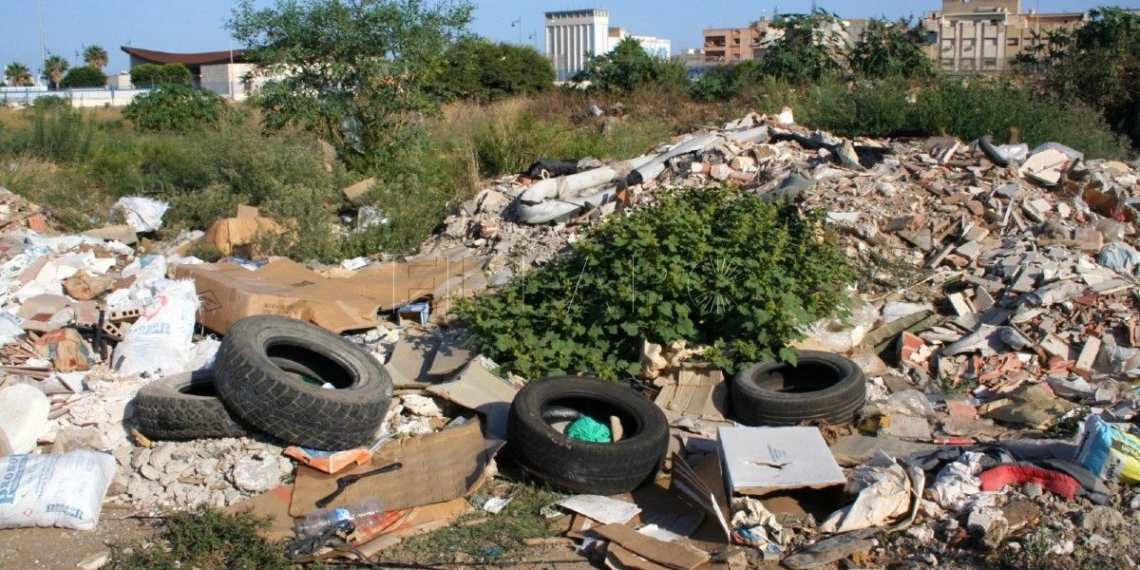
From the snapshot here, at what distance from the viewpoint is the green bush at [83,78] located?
188ft

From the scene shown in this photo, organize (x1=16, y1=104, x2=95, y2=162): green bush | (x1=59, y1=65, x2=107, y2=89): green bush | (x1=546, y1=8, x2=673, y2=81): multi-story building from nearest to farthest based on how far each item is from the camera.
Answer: (x1=16, y1=104, x2=95, y2=162): green bush
(x1=546, y1=8, x2=673, y2=81): multi-story building
(x1=59, y1=65, x2=107, y2=89): green bush

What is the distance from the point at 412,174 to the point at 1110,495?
791cm

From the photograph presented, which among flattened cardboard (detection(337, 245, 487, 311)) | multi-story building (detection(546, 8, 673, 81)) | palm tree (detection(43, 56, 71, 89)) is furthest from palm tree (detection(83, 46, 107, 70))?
flattened cardboard (detection(337, 245, 487, 311))

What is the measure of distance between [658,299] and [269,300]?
2555 millimetres


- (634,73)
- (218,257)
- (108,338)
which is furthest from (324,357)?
(634,73)

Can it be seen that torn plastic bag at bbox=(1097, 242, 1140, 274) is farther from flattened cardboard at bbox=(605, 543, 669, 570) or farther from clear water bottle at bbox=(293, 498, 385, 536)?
clear water bottle at bbox=(293, 498, 385, 536)

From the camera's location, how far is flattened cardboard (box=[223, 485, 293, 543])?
413 cm

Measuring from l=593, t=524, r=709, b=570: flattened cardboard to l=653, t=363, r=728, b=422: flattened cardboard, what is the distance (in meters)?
1.45

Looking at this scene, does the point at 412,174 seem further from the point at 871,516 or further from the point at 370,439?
the point at 871,516

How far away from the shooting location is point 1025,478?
426 centimetres

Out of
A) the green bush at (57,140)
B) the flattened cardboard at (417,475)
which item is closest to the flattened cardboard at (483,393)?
the flattened cardboard at (417,475)

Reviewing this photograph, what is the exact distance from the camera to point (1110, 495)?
13.5ft

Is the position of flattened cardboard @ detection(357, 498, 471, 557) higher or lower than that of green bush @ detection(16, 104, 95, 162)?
lower

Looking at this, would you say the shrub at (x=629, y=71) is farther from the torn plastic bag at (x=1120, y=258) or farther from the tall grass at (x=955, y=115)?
the torn plastic bag at (x=1120, y=258)
